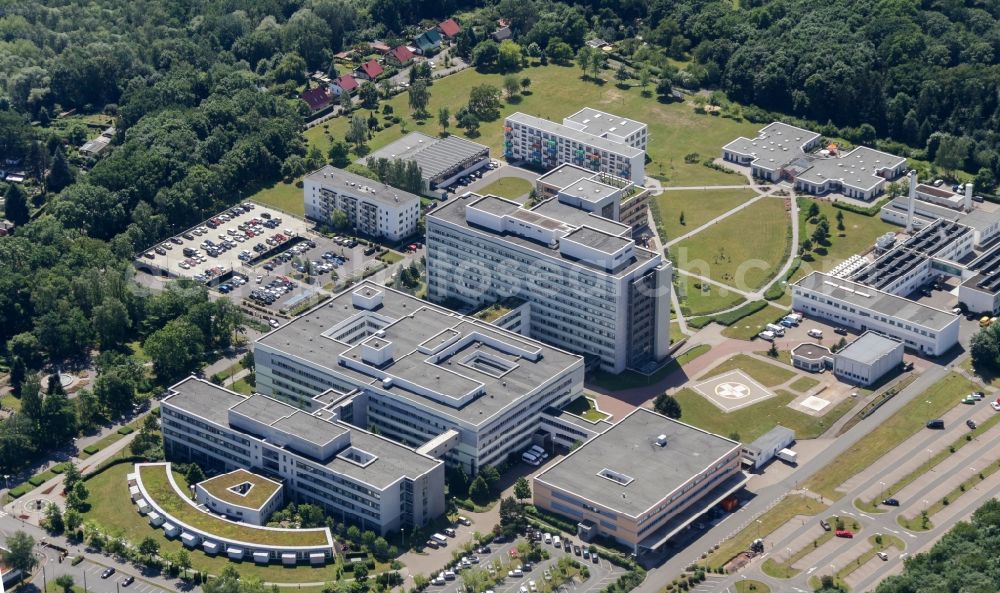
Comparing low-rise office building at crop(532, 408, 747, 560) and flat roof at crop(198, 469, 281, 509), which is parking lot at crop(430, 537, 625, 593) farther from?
flat roof at crop(198, 469, 281, 509)

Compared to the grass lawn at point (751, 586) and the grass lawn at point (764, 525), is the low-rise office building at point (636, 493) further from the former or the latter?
the grass lawn at point (751, 586)

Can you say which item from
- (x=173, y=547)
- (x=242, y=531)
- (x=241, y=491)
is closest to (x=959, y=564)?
(x=242, y=531)

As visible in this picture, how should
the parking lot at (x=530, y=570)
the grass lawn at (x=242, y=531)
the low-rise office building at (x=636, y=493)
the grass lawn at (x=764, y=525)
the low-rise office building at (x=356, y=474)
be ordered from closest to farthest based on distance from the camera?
1. the parking lot at (x=530, y=570)
2. the grass lawn at (x=242, y=531)
3. the grass lawn at (x=764, y=525)
4. the low-rise office building at (x=636, y=493)
5. the low-rise office building at (x=356, y=474)

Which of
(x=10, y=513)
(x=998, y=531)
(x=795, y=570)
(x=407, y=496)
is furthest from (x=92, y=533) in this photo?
(x=998, y=531)

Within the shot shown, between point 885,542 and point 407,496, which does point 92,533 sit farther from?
point 885,542

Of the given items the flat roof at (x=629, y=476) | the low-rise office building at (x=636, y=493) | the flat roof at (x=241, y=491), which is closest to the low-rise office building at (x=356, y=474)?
the flat roof at (x=241, y=491)
